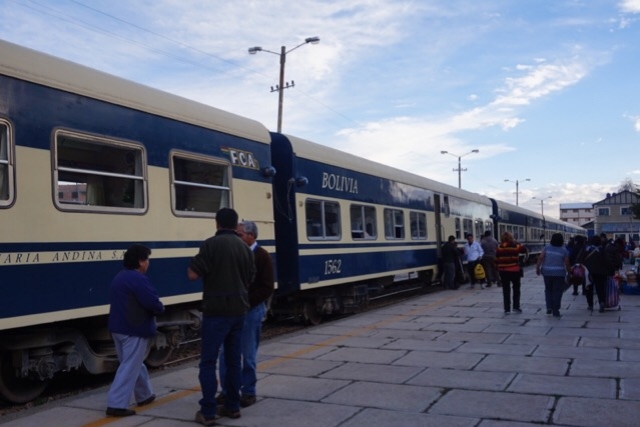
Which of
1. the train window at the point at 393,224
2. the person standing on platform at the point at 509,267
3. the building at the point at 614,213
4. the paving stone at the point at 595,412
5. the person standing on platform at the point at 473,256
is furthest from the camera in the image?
the building at the point at 614,213

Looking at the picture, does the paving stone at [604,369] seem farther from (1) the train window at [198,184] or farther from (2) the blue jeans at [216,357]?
(1) the train window at [198,184]

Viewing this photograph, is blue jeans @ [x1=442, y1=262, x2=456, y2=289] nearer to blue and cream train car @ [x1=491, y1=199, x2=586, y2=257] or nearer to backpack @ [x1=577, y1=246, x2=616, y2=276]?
Answer: backpack @ [x1=577, y1=246, x2=616, y2=276]

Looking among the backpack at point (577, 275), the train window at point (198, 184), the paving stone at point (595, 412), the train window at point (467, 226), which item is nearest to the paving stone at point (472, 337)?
the paving stone at point (595, 412)

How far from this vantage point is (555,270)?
38.5 ft

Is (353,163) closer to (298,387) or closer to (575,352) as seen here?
(575,352)

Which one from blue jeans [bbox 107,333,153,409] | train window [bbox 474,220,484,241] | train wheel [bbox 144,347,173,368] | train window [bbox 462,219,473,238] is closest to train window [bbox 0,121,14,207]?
blue jeans [bbox 107,333,153,409]

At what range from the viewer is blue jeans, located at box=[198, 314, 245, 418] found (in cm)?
523

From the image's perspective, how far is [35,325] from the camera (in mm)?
6227

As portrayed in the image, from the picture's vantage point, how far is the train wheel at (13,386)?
620cm

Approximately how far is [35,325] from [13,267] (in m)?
0.82

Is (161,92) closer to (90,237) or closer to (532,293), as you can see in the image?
(90,237)

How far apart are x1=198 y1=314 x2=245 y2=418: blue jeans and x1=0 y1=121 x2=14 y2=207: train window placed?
2.13 meters

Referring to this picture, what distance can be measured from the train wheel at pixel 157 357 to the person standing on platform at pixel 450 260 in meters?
11.7

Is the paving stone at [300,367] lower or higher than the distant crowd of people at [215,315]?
lower
